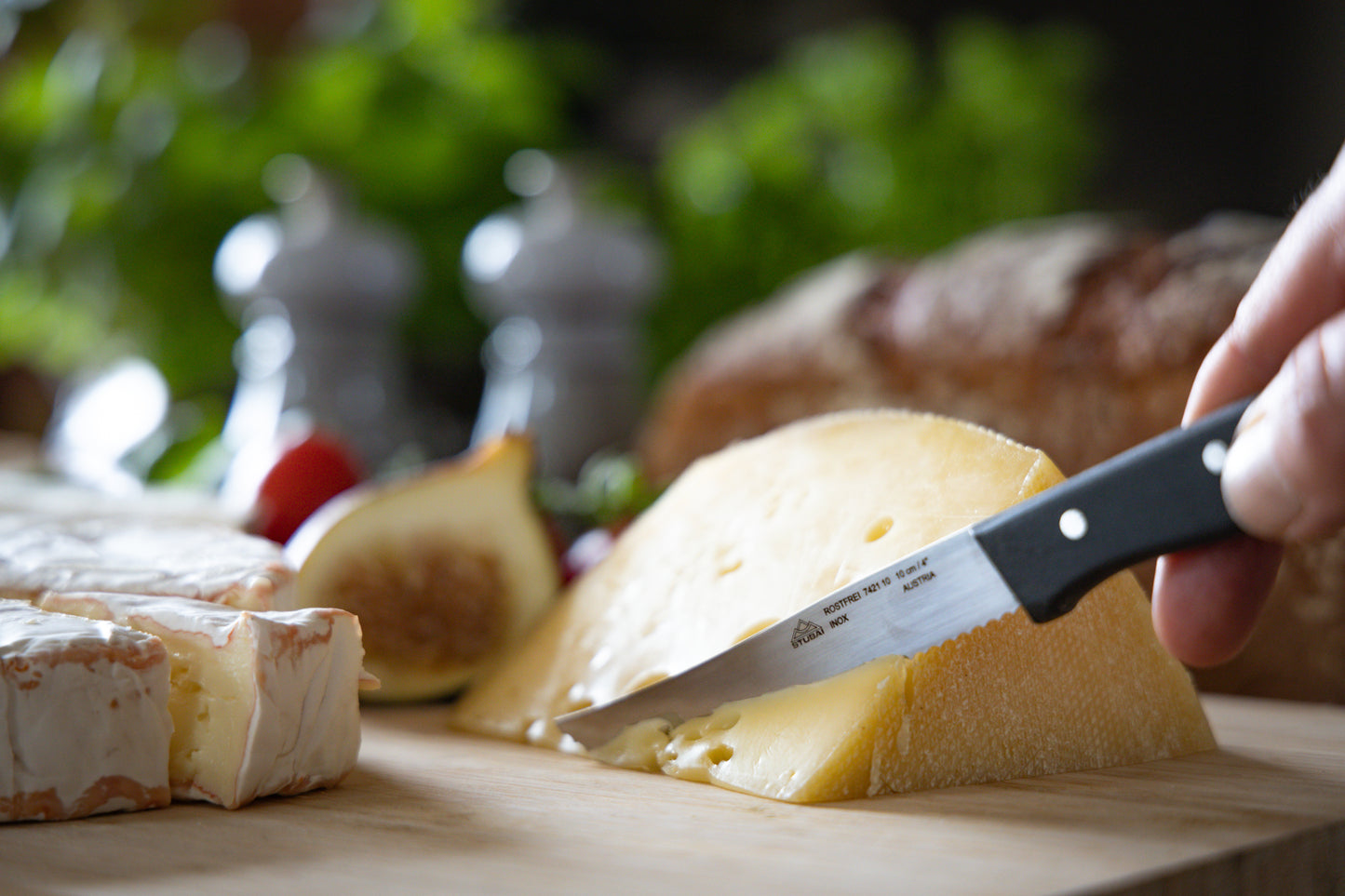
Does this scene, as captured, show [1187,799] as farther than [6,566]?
No

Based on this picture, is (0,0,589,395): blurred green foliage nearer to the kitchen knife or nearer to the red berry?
the red berry

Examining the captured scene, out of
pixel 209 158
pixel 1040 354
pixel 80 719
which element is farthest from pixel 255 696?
pixel 209 158

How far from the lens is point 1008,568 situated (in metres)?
0.88

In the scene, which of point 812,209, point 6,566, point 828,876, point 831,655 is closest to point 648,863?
point 828,876

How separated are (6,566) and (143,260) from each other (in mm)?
1808

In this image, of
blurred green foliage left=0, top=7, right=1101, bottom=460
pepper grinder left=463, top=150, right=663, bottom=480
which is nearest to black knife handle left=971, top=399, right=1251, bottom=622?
pepper grinder left=463, top=150, right=663, bottom=480

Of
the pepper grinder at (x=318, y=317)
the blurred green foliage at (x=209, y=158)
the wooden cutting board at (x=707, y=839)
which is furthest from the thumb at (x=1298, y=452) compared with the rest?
the blurred green foliage at (x=209, y=158)

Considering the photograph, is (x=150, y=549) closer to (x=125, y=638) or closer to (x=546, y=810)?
(x=125, y=638)

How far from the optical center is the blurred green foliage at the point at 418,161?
2703 mm

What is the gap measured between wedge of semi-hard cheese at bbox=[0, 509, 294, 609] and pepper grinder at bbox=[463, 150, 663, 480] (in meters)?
1.02

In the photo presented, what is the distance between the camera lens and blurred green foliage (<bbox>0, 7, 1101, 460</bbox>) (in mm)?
2703

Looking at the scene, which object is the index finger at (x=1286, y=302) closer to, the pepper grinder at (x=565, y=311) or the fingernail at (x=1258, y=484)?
the fingernail at (x=1258, y=484)

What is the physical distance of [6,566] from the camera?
3.47ft

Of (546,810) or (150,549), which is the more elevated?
Result: (150,549)
